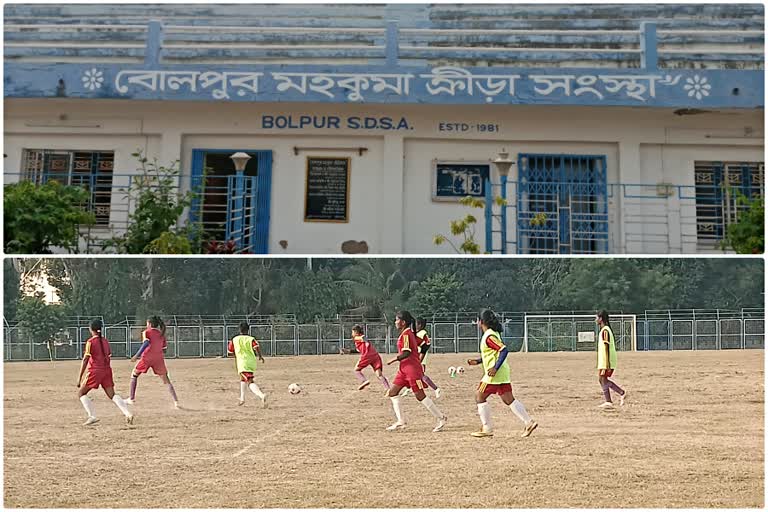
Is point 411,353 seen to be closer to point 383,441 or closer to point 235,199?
point 383,441

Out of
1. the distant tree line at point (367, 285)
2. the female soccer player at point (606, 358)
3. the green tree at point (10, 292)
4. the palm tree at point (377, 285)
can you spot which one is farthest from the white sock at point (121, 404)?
the female soccer player at point (606, 358)

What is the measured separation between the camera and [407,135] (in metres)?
13.6

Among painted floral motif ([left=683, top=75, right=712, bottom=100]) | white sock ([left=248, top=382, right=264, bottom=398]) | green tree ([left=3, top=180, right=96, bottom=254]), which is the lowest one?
white sock ([left=248, top=382, right=264, bottom=398])

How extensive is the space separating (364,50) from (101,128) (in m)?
3.89

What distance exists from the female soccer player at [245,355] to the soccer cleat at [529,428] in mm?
2319

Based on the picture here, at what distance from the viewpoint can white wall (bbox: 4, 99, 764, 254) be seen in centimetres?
1347

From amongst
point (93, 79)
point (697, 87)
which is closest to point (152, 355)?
point (93, 79)

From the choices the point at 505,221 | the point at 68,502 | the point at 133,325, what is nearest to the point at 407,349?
the point at 133,325

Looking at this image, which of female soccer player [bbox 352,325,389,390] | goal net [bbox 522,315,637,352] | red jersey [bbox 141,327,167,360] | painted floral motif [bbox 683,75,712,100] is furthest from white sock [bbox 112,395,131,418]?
painted floral motif [bbox 683,75,712,100]

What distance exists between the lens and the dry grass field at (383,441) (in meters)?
7.74

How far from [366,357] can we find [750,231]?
230 inches

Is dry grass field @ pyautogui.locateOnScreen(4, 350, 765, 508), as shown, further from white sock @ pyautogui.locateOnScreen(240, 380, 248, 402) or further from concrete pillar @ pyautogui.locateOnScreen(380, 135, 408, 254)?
concrete pillar @ pyautogui.locateOnScreen(380, 135, 408, 254)

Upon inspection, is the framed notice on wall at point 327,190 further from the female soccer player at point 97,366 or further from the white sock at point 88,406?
the white sock at point 88,406

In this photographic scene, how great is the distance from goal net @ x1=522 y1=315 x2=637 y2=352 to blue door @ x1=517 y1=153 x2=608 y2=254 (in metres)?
4.51
